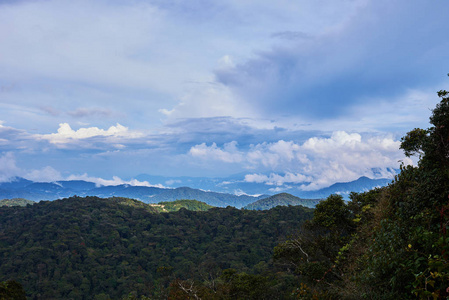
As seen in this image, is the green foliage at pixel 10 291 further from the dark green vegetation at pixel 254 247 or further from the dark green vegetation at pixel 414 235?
the dark green vegetation at pixel 414 235

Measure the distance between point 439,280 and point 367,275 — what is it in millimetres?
1739

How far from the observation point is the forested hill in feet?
181

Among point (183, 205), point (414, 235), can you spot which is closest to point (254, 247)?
point (414, 235)

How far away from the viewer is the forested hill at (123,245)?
5512 cm

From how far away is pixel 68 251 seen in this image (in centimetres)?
6856

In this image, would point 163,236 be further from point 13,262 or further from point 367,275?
point 367,275

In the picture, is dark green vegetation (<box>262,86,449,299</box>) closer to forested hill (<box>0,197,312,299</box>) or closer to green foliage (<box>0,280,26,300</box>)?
green foliage (<box>0,280,26,300</box>)

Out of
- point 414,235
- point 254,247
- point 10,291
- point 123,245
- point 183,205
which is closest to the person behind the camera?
point 414,235

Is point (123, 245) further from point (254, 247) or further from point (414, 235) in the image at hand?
point (414, 235)

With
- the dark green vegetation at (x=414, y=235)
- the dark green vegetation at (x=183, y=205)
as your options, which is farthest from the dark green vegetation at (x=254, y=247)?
the dark green vegetation at (x=183, y=205)

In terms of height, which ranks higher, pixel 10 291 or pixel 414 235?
pixel 414 235

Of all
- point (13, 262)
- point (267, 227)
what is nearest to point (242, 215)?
point (267, 227)

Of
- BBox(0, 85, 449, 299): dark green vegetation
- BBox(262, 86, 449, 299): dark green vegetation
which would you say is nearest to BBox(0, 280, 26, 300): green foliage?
Result: BBox(0, 85, 449, 299): dark green vegetation

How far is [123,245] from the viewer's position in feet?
251
